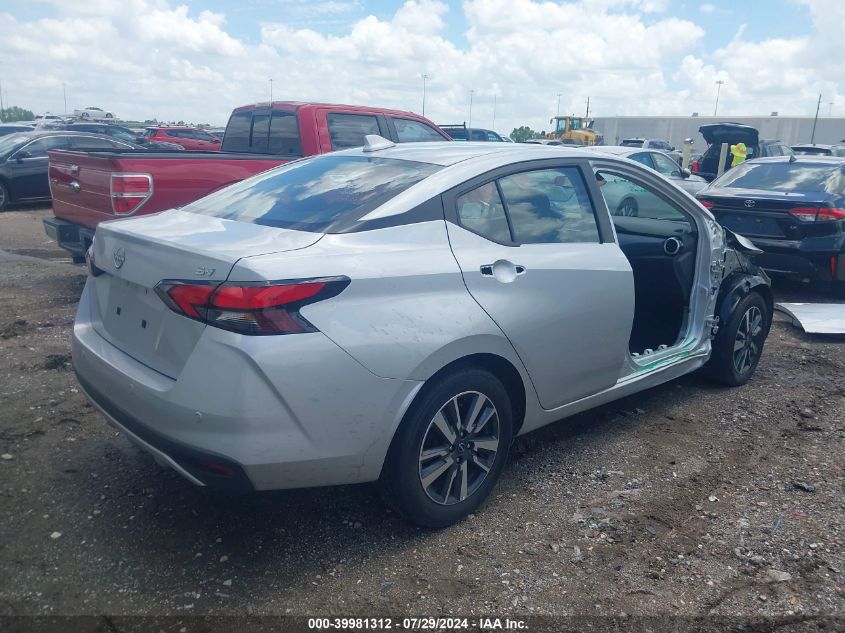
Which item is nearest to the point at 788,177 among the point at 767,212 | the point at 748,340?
the point at 767,212

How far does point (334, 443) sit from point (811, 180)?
7.32 metres

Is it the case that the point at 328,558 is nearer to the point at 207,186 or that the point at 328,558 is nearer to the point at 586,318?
the point at 586,318

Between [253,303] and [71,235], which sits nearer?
[253,303]

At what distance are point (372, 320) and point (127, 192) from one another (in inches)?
155

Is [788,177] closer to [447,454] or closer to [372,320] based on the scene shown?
[447,454]

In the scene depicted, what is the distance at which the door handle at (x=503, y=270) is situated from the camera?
3.17 metres

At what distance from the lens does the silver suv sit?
2.58m

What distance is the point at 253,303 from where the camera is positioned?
253 centimetres

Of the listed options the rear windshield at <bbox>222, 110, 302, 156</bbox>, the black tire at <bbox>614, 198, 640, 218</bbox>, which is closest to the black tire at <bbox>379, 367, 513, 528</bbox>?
the black tire at <bbox>614, 198, 640, 218</bbox>

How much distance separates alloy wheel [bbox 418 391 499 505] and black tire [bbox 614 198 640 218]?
277cm

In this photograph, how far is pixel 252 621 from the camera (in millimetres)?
2600

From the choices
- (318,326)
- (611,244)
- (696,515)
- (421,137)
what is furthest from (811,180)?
(318,326)

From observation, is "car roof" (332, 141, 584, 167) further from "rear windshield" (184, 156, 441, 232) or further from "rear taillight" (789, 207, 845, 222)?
"rear taillight" (789, 207, 845, 222)

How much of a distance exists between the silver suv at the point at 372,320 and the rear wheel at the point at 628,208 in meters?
1.44
